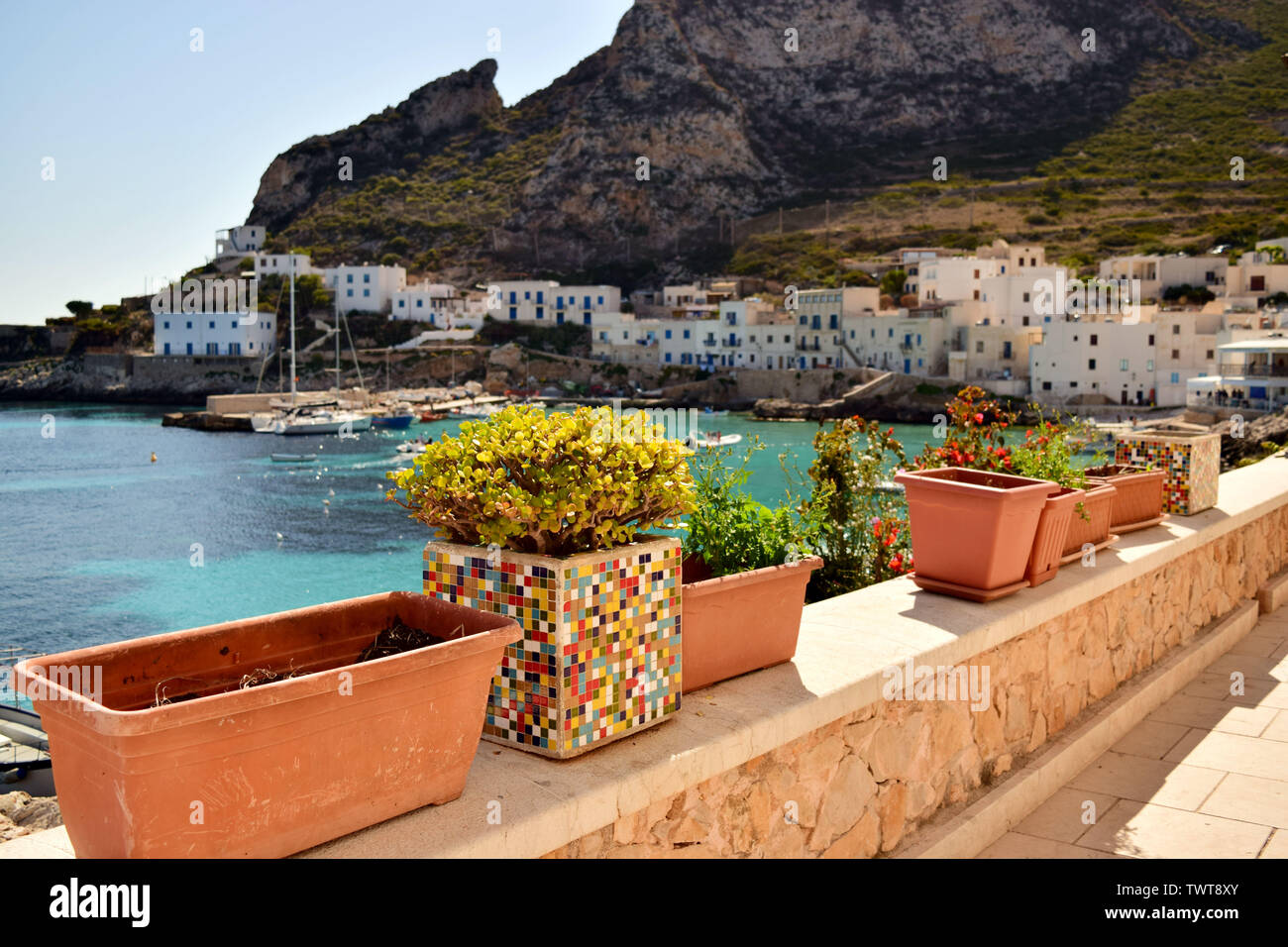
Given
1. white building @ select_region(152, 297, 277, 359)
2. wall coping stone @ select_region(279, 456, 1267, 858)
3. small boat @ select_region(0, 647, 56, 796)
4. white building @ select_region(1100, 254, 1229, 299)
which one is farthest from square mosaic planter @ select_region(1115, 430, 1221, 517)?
white building @ select_region(152, 297, 277, 359)

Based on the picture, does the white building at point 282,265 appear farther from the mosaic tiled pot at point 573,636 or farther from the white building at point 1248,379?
the mosaic tiled pot at point 573,636

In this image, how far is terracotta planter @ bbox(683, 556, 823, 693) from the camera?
120 inches

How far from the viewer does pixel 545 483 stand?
2.62 m

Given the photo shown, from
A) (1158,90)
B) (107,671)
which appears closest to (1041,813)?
(107,671)

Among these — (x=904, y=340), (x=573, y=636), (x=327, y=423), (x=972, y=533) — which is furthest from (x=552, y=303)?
(x=573, y=636)

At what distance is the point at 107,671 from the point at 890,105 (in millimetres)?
109494

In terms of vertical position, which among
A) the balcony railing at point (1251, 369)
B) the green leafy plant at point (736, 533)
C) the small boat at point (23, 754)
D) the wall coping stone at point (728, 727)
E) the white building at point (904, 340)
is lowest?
the small boat at point (23, 754)

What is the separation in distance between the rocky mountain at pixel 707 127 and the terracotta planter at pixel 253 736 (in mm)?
90227

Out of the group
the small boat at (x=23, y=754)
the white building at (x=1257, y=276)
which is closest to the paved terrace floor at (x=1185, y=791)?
the small boat at (x=23, y=754)

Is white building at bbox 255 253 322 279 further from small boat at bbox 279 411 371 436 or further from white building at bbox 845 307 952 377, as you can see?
white building at bbox 845 307 952 377

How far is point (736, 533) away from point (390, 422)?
194 feet

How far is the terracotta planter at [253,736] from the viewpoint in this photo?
1794 millimetres

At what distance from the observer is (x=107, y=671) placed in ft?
6.97
